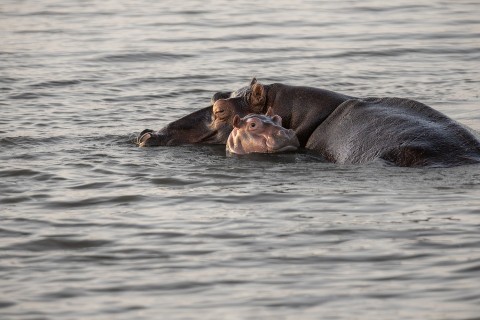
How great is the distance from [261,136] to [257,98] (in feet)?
1.31

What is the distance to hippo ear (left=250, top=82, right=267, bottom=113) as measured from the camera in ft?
35.9

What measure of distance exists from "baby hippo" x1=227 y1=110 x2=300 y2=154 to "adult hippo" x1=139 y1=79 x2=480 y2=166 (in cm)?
18

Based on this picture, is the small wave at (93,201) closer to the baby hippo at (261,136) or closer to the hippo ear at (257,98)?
the baby hippo at (261,136)

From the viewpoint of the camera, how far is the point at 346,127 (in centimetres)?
1029

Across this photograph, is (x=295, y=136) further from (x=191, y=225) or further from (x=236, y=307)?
(x=236, y=307)

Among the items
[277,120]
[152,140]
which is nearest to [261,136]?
[277,120]

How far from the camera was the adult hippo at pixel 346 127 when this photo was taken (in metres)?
9.48

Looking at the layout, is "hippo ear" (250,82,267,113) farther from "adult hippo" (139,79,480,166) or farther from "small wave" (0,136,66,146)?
"small wave" (0,136,66,146)

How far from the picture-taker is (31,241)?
8156 millimetres

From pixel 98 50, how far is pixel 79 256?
1053 cm

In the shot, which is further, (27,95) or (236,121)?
(27,95)

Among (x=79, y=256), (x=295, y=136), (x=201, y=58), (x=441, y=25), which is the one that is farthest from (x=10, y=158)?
(x=441, y=25)

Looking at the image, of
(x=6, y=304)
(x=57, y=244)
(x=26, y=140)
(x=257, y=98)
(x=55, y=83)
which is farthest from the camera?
(x=55, y=83)

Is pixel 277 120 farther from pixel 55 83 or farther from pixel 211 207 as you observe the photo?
pixel 55 83
